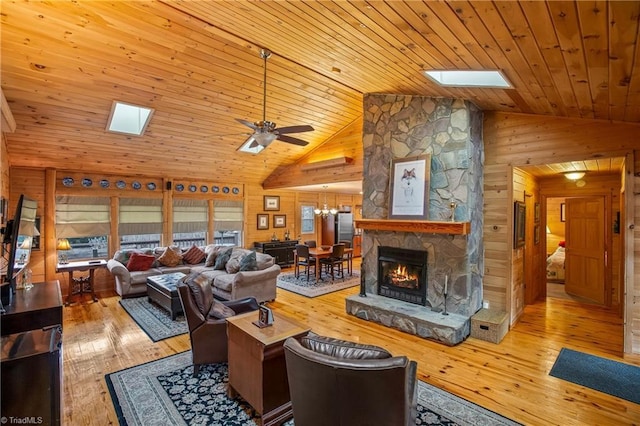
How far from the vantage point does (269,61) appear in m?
4.39

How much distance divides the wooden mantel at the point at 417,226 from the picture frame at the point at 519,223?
909mm

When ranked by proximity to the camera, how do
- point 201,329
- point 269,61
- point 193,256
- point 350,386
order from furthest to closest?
point 193,256 < point 269,61 < point 201,329 < point 350,386

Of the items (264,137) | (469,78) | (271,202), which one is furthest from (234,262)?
(469,78)

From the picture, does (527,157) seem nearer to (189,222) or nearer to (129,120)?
(129,120)

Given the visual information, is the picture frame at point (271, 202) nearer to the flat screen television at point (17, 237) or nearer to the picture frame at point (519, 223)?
the flat screen television at point (17, 237)

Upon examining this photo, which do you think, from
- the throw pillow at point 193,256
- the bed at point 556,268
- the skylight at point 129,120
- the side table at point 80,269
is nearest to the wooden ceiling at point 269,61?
the skylight at point 129,120

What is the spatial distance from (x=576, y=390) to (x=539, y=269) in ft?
12.1

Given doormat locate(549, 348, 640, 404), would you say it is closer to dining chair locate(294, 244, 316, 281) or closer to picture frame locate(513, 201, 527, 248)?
picture frame locate(513, 201, 527, 248)

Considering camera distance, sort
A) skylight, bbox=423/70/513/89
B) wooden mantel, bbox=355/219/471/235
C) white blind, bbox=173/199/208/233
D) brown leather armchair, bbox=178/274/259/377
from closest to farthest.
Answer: brown leather armchair, bbox=178/274/259/377 → skylight, bbox=423/70/513/89 → wooden mantel, bbox=355/219/471/235 → white blind, bbox=173/199/208/233

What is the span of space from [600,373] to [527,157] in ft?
8.81

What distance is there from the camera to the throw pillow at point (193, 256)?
7.09 metres

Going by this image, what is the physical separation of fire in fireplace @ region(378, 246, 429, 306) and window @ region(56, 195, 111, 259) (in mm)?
6031

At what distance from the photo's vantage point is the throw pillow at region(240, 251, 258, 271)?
5.55 metres

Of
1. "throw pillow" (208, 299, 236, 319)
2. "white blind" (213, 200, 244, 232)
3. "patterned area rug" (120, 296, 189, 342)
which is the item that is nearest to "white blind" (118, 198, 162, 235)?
"white blind" (213, 200, 244, 232)
